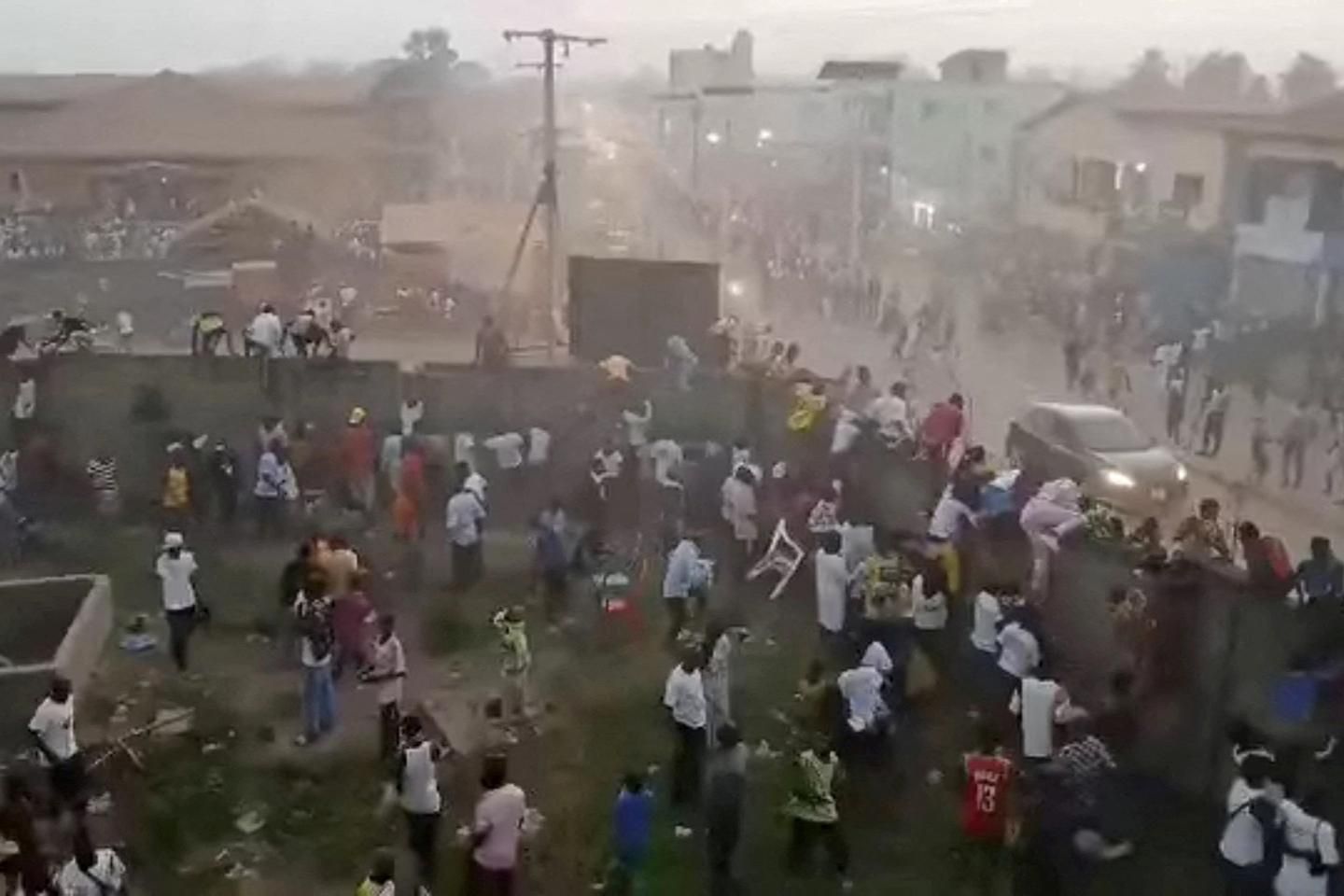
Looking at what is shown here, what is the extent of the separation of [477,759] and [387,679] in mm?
923

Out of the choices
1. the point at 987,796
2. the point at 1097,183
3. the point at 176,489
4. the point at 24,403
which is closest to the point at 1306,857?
the point at 987,796

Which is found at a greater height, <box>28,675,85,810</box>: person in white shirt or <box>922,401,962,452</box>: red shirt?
<box>922,401,962,452</box>: red shirt

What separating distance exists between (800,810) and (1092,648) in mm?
2783

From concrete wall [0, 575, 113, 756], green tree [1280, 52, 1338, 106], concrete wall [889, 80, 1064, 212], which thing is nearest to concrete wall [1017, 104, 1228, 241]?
concrete wall [889, 80, 1064, 212]

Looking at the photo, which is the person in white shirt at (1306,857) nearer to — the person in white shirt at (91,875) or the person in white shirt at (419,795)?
the person in white shirt at (419,795)

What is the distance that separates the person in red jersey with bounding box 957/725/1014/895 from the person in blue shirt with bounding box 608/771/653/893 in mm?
1673

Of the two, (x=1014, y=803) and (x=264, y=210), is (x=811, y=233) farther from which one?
(x=1014, y=803)

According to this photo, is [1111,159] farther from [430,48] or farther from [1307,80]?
[430,48]

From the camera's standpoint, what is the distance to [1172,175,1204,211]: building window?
19.2 meters

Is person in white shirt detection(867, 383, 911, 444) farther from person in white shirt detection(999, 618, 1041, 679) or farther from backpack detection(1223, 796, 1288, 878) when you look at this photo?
backpack detection(1223, 796, 1288, 878)

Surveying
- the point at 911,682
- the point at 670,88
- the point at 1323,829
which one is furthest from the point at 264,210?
the point at 1323,829

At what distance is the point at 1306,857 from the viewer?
21.6ft

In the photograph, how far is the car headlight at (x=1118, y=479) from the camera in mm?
13578

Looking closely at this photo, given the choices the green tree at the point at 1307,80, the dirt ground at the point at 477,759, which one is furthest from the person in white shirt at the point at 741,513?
the green tree at the point at 1307,80
